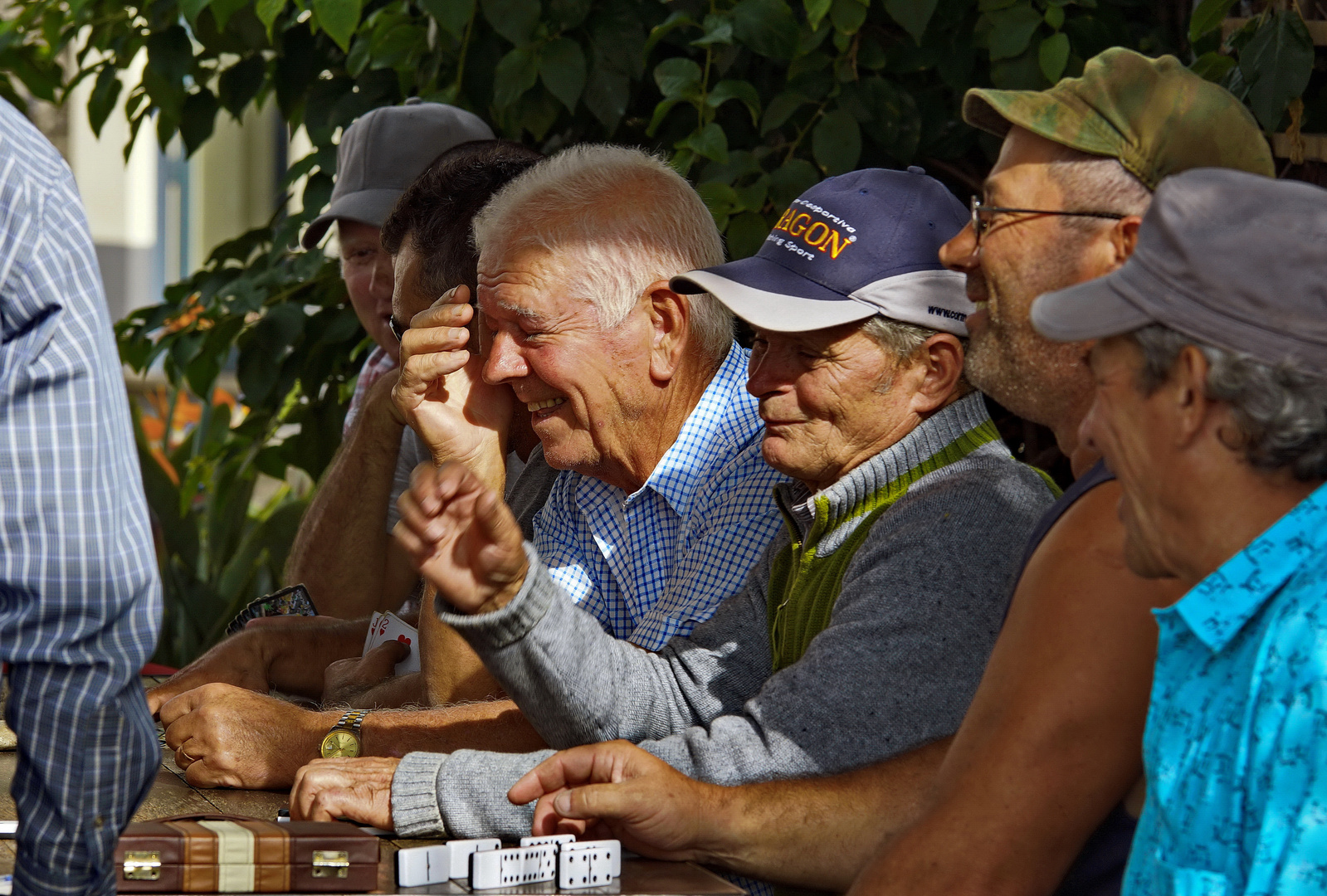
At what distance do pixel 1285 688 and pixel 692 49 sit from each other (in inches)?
94.0

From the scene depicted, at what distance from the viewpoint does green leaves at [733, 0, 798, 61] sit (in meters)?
3.04

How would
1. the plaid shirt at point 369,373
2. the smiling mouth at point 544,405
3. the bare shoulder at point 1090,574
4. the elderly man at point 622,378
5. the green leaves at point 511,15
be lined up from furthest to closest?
the plaid shirt at point 369,373 → the green leaves at point 511,15 → the smiling mouth at point 544,405 → the elderly man at point 622,378 → the bare shoulder at point 1090,574

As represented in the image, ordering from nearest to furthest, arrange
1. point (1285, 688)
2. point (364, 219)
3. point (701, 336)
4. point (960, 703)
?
point (1285, 688) < point (960, 703) < point (701, 336) < point (364, 219)

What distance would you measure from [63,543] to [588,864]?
2.30ft

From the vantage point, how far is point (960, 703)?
185 cm

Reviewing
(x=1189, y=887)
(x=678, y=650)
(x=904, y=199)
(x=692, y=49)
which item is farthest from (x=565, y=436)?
(x=1189, y=887)

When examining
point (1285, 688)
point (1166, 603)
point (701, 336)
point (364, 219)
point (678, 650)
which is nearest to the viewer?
point (1285, 688)

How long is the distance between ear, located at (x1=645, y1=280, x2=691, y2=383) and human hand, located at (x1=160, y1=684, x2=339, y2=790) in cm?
76

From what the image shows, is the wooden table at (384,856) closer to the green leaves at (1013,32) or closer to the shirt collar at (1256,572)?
the shirt collar at (1256,572)

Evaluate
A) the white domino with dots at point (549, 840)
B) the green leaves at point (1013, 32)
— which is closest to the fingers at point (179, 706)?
the white domino with dots at point (549, 840)

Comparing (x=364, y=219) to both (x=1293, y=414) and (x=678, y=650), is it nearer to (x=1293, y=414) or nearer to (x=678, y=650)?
(x=678, y=650)

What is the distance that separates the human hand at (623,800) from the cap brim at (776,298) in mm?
644

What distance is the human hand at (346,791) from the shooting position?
1.93m

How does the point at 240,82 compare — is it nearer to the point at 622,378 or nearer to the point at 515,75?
the point at 515,75
